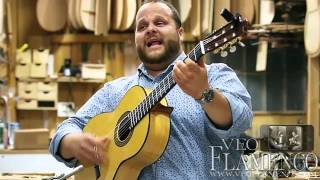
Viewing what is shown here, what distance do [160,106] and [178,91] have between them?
0.50 ft

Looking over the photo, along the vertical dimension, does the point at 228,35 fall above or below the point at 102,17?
below

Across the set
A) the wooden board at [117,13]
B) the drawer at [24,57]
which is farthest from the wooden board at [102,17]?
the drawer at [24,57]

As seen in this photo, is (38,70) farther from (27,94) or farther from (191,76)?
(191,76)

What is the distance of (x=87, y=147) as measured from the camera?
1.56 m

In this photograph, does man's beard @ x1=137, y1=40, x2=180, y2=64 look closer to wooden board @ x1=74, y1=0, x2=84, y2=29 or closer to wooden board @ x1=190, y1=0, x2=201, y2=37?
wooden board @ x1=190, y1=0, x2=201, y2=37

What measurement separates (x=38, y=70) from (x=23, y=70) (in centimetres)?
13

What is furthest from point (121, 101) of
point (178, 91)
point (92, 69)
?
point (92, 69)

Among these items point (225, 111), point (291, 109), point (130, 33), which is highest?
point (130, 33)

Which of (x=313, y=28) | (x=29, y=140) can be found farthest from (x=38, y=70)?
(x=313, y=28)

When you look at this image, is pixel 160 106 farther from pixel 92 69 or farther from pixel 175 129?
pixel 92 69

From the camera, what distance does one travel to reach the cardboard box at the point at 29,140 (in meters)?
2.83

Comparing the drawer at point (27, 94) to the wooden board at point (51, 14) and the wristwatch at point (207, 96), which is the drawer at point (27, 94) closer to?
the wooden board at point (51, 14)

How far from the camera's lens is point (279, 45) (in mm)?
3418

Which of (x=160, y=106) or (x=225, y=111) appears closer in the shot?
(x=225, y=111)
